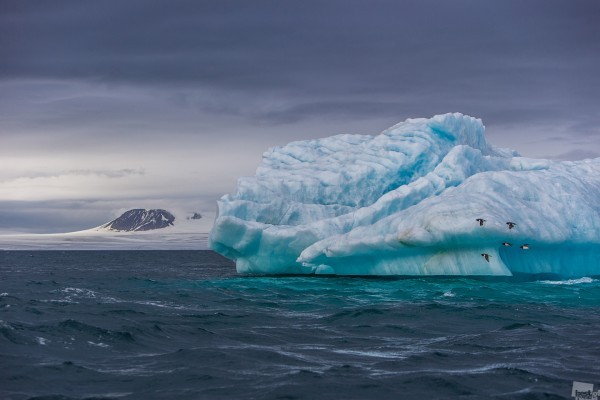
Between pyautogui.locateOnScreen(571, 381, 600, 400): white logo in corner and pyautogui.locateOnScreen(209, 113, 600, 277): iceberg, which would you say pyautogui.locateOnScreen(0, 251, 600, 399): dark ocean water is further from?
pyautogui.locateOnScreen(209, 113, 600, 277): iceberg

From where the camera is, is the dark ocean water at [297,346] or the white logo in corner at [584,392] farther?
the dark ocean water at [297,346]

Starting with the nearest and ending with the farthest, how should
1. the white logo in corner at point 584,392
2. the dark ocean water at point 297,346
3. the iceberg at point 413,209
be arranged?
the white logo in corner at point 584,392 < the dark ocean water at point 297,346 < the iceberg at point 413,209

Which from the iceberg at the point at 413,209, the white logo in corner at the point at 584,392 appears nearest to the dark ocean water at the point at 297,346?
the white logo in corner at the point at 584,392

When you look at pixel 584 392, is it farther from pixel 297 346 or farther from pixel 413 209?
pixel 413 209

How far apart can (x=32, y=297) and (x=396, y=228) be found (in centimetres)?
1597

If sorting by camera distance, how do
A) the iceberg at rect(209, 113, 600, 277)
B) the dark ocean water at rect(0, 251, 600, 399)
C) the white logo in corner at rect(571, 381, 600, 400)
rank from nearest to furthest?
the white logo in corner at rect(571, 381, 600, 400) < the dark ocean water at rect(0, 251, 600, 399) < the iceberg at rect(209, 113, 600, 277)

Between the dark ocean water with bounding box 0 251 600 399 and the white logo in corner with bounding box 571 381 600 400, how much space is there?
206mm

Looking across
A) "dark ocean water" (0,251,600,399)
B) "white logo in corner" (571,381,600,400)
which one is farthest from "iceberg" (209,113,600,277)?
"white logo in corner" (571,381,600,400)

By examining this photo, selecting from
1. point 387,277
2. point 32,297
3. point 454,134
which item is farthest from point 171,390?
point 454,134

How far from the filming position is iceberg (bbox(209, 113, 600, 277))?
3334 centimetres

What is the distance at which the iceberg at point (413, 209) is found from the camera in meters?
33.3

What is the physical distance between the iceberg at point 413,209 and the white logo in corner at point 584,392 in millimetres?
18706

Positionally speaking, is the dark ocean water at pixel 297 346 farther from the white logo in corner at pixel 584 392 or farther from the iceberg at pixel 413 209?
the iceberg at pixel 413 209

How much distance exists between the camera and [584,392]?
38.8 feet
